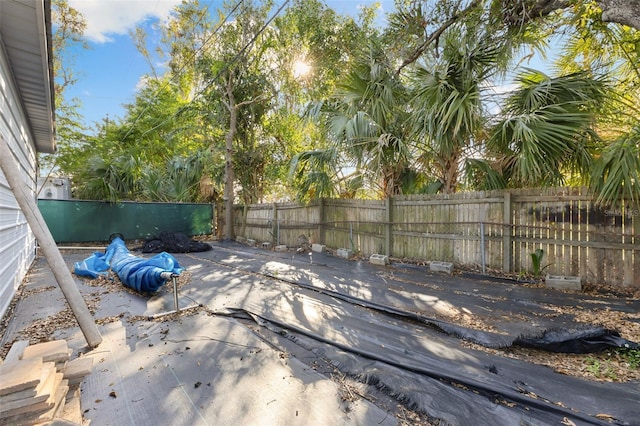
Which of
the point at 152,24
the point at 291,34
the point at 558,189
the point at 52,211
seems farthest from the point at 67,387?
the point at 152,24

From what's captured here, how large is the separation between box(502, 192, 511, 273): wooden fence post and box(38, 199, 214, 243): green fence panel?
9.80 metres

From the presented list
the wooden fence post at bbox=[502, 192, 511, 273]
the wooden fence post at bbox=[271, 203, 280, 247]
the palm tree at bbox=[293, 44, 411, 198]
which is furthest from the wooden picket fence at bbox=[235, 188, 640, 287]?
the wooden fence post at bbox=[271, 203, 280, 247]

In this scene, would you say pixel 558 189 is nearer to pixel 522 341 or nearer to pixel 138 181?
pixel 522 341

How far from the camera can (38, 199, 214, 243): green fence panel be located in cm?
856

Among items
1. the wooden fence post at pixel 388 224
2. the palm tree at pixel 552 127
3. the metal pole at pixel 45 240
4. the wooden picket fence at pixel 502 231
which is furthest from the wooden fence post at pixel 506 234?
the metal pole at pixel 45 240

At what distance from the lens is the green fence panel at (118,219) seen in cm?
856

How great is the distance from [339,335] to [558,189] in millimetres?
3985

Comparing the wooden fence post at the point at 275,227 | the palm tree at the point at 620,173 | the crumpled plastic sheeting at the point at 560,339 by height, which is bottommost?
the crumpled plastic sheeting at the point at 560,339

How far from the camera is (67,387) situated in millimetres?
1575

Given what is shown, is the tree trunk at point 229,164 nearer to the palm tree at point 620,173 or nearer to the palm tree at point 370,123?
the palm tree at point 370,123

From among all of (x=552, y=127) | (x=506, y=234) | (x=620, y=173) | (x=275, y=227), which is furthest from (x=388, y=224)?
(x=275, y=227)

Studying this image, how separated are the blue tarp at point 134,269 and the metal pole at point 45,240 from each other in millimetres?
1087

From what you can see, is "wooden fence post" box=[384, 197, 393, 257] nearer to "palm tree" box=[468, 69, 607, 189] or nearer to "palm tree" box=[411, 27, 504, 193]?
"palm tree" box=[411, 27, 504, 193]

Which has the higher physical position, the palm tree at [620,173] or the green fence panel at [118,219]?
the palm tree at [620,173]
